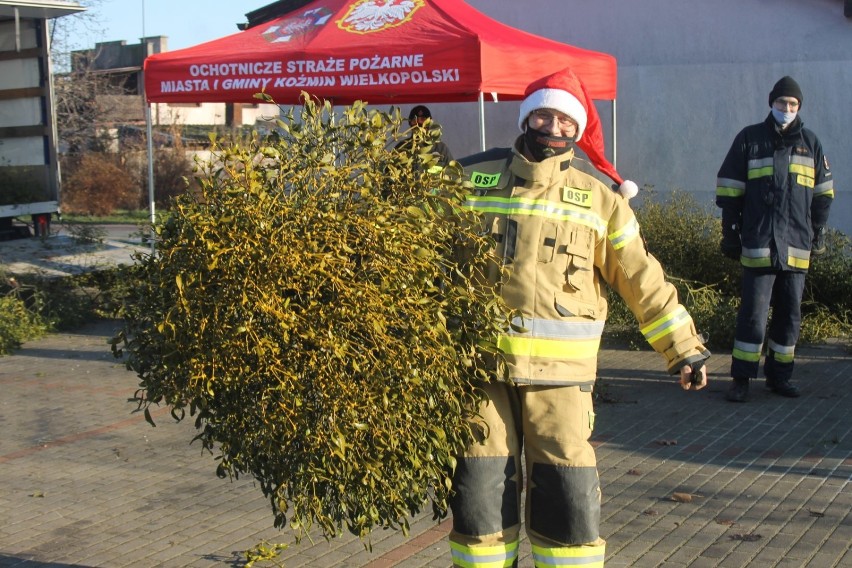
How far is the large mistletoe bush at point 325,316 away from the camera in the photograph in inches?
121

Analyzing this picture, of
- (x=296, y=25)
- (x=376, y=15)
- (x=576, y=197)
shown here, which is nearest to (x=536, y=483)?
(x=576, y=197)

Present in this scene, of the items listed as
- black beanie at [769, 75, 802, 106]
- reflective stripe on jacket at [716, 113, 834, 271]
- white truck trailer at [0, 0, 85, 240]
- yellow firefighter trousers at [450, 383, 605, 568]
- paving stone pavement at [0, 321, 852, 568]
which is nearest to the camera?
yellow firefighter trousers at [450, 383, 605, 568]

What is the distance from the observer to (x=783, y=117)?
708 cm

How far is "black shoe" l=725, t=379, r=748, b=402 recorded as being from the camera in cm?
728

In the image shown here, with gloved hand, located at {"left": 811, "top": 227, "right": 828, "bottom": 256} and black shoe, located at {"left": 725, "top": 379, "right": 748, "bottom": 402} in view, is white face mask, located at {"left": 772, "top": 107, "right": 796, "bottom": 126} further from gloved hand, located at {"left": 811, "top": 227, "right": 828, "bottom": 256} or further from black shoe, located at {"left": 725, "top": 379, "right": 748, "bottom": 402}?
black shoe, located at {"left": 725, "top": 379, "right": 748, "bottom": 402}

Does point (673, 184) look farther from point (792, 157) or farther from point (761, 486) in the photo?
point (761, 486)

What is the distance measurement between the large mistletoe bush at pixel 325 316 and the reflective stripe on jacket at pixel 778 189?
13.8 feet

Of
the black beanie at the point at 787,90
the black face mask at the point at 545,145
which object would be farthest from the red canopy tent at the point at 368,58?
the black face mask at the point at 545,145

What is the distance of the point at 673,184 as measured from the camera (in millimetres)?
12484

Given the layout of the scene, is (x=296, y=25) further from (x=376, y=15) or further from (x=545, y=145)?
(x=545, y=145)

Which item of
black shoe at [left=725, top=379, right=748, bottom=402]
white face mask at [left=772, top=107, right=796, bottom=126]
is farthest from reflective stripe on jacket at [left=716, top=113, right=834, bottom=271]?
black shoe at [left=725, top=379, right=748, bottom=402]

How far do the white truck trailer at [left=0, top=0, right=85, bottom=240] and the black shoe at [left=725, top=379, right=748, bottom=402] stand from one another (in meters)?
7.35

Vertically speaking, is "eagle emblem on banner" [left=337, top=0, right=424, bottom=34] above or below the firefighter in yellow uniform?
above

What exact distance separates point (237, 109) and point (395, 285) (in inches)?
1264
